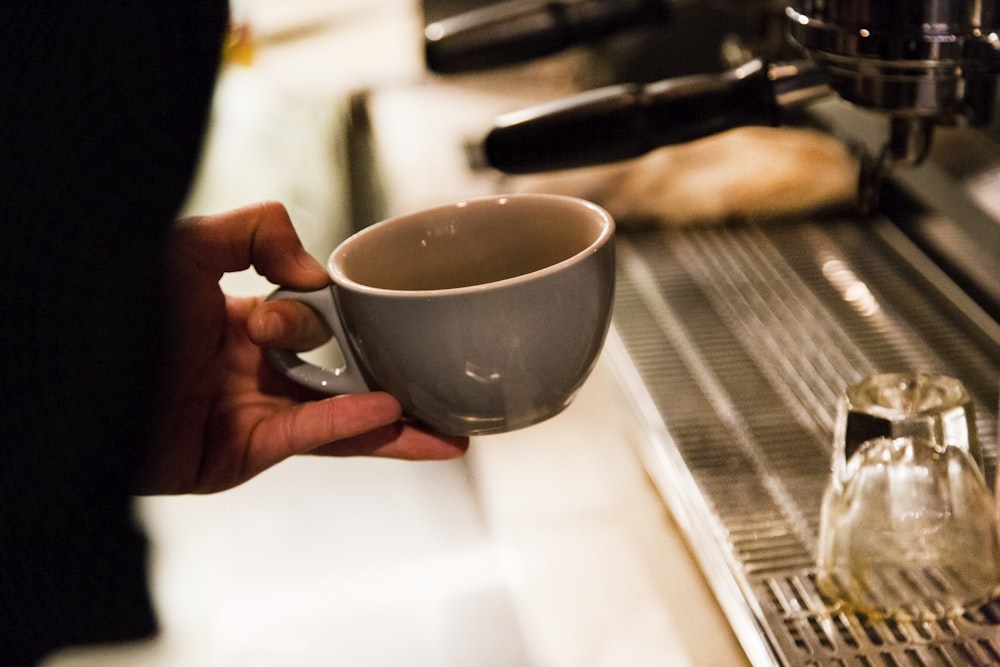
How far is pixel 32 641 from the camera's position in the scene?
49 centimetres

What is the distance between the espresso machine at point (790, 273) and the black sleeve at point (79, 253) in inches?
8.2

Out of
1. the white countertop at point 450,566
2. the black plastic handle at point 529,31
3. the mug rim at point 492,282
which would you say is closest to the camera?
the mug rim at point 492,282

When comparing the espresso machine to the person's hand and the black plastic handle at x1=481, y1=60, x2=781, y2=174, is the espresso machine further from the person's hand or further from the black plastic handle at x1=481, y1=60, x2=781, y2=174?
the person's hand

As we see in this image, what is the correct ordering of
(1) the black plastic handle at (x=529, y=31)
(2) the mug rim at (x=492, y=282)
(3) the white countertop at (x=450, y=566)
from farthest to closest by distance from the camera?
1. (1) the black plastic handle at (x=529, y=31)
2. (3) the white countertop at (x=450, y=566)
3. (2) the mug rim at (x=492, y=282)

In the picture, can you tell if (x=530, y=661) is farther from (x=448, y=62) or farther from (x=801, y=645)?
(x=448, y=62)

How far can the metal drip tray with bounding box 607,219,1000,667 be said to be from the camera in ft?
1.51

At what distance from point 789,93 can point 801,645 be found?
0.30m

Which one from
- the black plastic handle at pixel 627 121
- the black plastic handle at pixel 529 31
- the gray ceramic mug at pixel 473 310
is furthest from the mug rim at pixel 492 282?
the black plastic handle at pixel 529 31

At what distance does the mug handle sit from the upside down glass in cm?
22

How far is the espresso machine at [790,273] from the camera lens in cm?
48

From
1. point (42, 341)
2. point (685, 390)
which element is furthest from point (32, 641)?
point (685, 390)

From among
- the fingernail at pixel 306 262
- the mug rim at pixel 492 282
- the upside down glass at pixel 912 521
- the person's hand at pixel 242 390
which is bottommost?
the upside down glass at pixel 912 521

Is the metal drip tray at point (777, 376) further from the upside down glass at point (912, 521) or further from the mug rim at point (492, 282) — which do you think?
the mug rim at point (492, 282)

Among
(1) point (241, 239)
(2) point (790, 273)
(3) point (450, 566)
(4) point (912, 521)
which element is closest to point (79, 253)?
(1) point (241, 239)
